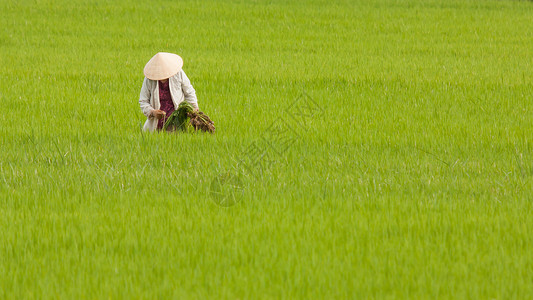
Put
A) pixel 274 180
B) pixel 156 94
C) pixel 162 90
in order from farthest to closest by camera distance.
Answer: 1. pixel 162 90
2. pixel 156 94
3. pixel 274 180

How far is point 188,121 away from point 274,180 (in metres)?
1.68

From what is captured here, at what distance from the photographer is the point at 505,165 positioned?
5.75 metres

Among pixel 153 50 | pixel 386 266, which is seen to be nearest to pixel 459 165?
pixel 386 266

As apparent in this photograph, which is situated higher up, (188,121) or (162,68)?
(162,68)

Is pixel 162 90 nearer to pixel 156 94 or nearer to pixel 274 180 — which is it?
pixel 156 94

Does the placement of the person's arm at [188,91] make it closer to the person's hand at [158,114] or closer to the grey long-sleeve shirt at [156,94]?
the grey long-sleeve shirt at [156,94]

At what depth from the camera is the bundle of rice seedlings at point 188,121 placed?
651 centimetres

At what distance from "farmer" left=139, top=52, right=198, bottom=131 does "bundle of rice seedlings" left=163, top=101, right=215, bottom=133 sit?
108 millimetres

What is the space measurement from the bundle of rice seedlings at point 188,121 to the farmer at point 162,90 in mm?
108

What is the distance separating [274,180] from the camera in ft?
16.9

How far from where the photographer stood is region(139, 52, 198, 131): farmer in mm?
6586

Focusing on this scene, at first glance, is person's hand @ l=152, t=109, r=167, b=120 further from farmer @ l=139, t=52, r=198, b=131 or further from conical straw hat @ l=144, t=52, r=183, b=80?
conical straw hat @ l=144, t=52, r=183, b=80

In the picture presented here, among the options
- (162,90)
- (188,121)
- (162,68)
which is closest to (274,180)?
(188,121)

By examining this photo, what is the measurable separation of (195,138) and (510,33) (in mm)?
11167
